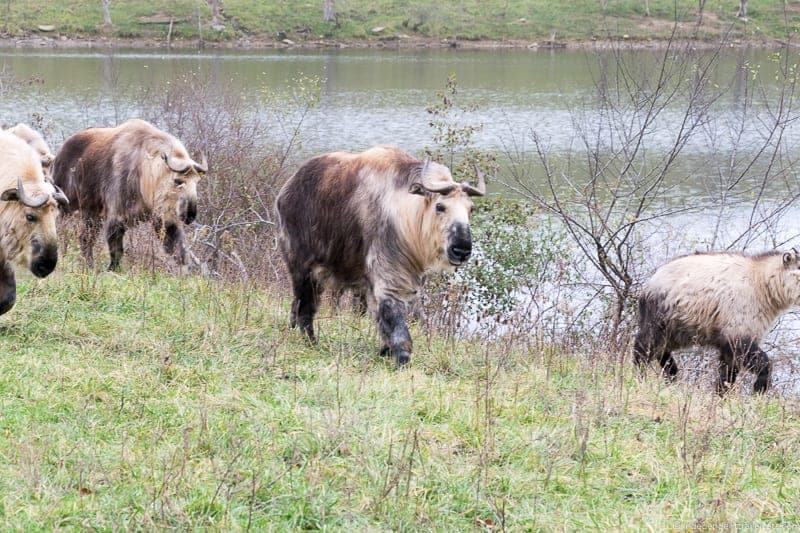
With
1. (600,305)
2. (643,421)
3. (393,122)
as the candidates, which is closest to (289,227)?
(643,421)

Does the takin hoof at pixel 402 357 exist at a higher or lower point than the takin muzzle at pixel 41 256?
lower

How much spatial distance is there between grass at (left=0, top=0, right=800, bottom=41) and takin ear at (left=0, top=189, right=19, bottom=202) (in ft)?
148

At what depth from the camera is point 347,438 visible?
5.25m

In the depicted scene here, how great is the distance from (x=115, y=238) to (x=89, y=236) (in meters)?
0.26

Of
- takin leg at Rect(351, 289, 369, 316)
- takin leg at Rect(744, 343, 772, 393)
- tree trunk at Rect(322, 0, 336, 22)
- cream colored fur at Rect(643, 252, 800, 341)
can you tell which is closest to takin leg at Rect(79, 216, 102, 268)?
takin leg at Rect(351, 289, 369, 316)

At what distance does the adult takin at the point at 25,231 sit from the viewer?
734 cm

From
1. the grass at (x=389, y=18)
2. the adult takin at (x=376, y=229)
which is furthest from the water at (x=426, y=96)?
the adult takin at (x=376, y=229)

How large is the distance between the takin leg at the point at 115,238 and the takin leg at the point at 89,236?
19cm

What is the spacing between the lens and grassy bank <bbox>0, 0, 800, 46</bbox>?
50812 mm

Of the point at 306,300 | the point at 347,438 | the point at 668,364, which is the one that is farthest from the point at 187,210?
the point at 347,438

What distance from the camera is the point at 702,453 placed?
550cm

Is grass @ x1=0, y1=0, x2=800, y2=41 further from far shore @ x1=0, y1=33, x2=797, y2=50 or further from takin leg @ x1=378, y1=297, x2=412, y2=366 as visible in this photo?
takin leg @ x1=378, y1=297, x2=412, y2=366

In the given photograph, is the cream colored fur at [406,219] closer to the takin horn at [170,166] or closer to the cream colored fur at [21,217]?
the cream colored fur at [21,217]

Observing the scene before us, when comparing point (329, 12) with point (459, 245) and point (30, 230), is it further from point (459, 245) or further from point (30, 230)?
point (459, 245)
